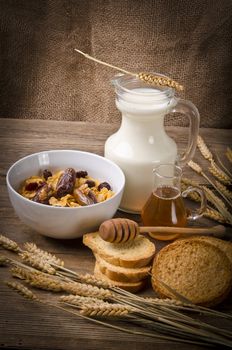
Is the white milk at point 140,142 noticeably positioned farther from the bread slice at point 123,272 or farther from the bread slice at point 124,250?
the bread slice at point 123,272

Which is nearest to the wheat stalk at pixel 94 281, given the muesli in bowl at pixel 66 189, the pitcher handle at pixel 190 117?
the muesli in bowl at pixel 66 189

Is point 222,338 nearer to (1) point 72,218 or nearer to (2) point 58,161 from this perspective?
(1) point 72,218

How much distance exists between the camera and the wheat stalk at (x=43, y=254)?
4.46 ft

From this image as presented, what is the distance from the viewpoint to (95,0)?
2.32 metres

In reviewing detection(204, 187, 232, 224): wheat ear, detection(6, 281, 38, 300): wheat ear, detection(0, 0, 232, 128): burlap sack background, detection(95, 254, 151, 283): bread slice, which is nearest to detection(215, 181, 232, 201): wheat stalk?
detection(204, 187, 232, 224): wheat ear

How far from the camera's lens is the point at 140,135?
5.18 ft

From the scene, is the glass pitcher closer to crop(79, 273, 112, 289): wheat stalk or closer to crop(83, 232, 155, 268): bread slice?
crop(83, 232, 155, 268): bread slice

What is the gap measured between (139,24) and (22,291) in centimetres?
134

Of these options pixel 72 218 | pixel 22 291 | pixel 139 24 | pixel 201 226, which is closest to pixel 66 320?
pixel 22 291

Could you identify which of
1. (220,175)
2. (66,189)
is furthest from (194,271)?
(220,175)

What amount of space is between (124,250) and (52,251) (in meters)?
0.17

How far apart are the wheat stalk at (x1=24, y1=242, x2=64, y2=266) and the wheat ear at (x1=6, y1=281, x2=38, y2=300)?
4.0 inches

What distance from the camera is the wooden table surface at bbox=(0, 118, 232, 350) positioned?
119cm

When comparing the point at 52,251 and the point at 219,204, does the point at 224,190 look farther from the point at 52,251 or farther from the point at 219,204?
the point at 52,251
